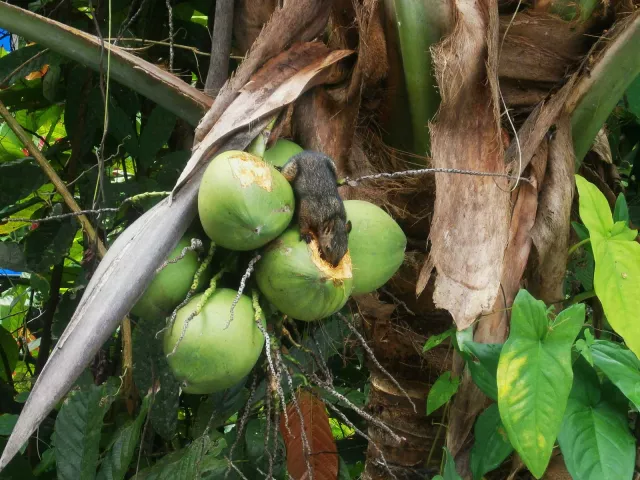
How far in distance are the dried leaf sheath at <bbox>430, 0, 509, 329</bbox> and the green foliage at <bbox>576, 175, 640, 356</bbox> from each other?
0.12 m

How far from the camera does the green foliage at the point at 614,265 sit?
32.0 inches

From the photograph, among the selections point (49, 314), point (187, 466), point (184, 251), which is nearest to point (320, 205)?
point (184, 251)

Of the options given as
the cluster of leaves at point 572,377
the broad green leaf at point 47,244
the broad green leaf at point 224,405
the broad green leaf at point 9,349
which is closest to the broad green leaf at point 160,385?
the broad green leaf at point 224,405

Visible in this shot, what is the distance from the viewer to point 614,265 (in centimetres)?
84

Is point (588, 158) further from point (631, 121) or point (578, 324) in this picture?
point (631, 121)

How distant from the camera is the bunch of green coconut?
2.05ft

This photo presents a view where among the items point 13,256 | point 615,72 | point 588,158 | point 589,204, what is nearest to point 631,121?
point 588,158

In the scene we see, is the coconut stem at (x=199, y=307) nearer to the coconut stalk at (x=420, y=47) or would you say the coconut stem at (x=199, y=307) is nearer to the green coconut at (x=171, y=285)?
the green coconut at (x=171, y=285)

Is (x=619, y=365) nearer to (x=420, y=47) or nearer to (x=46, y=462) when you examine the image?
(x=420, y=47)

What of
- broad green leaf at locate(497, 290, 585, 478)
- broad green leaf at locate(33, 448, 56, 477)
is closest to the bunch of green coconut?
broad green leaf at locate(497, 290, 585, 478)

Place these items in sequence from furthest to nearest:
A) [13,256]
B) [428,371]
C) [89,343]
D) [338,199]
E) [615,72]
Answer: [13,256] → [428,371] → [615,72] → [338,199] → [89,343]

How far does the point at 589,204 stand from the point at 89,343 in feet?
2.15

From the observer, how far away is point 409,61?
88cm

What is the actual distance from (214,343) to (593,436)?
1.58ft
